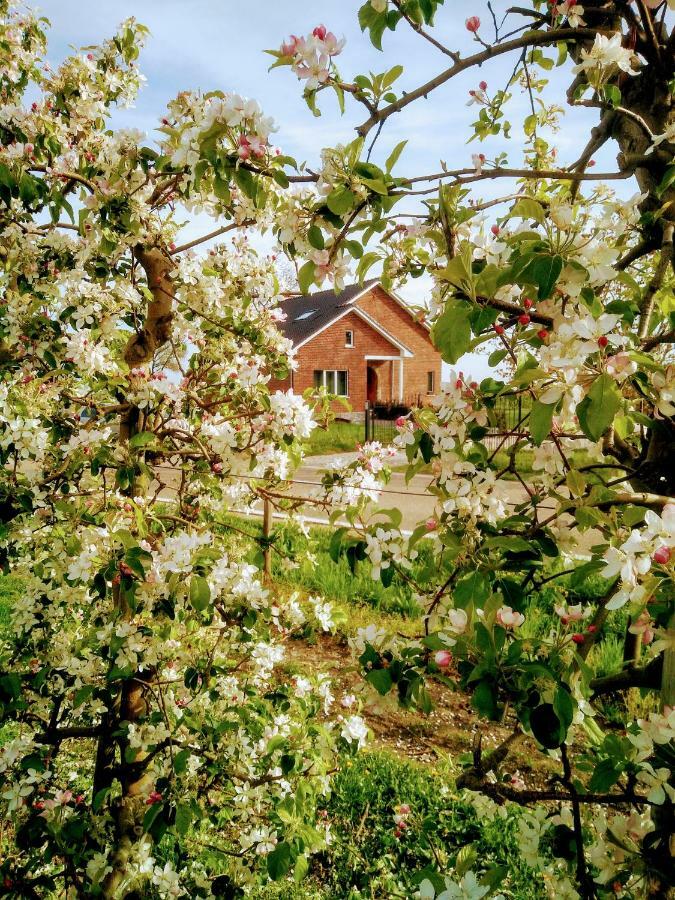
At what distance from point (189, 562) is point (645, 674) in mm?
1199

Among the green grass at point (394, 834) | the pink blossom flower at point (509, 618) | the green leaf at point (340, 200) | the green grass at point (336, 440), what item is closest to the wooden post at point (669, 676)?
the pink blossom flower at point (509, 618)

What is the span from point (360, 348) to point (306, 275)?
24623mm

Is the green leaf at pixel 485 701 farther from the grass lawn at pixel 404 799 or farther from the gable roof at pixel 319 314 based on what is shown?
the gable roof at pixel 319 314

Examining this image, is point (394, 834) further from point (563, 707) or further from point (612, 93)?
point (612, 93)

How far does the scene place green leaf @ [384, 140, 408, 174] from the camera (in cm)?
113

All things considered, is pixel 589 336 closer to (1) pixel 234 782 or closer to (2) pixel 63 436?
(2) pixel 63 436

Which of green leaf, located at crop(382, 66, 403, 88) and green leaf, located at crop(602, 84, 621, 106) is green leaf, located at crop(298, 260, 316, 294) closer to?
green leaf, located at crop(382, 66, 403, 88)

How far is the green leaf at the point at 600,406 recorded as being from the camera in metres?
0.92

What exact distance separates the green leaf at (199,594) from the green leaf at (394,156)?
1103mm

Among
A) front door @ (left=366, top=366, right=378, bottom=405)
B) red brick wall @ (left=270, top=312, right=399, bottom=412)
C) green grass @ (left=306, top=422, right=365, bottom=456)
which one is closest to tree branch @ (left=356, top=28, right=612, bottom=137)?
green grass @ (left=306, top=422, right=365, bottom=456)

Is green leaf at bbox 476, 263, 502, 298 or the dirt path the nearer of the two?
green leaf at bbox 476, 263, 502, 298

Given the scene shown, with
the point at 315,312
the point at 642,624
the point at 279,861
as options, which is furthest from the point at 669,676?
the point at 315,312

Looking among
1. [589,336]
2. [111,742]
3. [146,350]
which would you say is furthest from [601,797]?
[146,350]

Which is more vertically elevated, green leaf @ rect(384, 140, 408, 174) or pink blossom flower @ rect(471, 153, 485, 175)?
pink blossom flower @ rect(471, 153, 485, 175)
